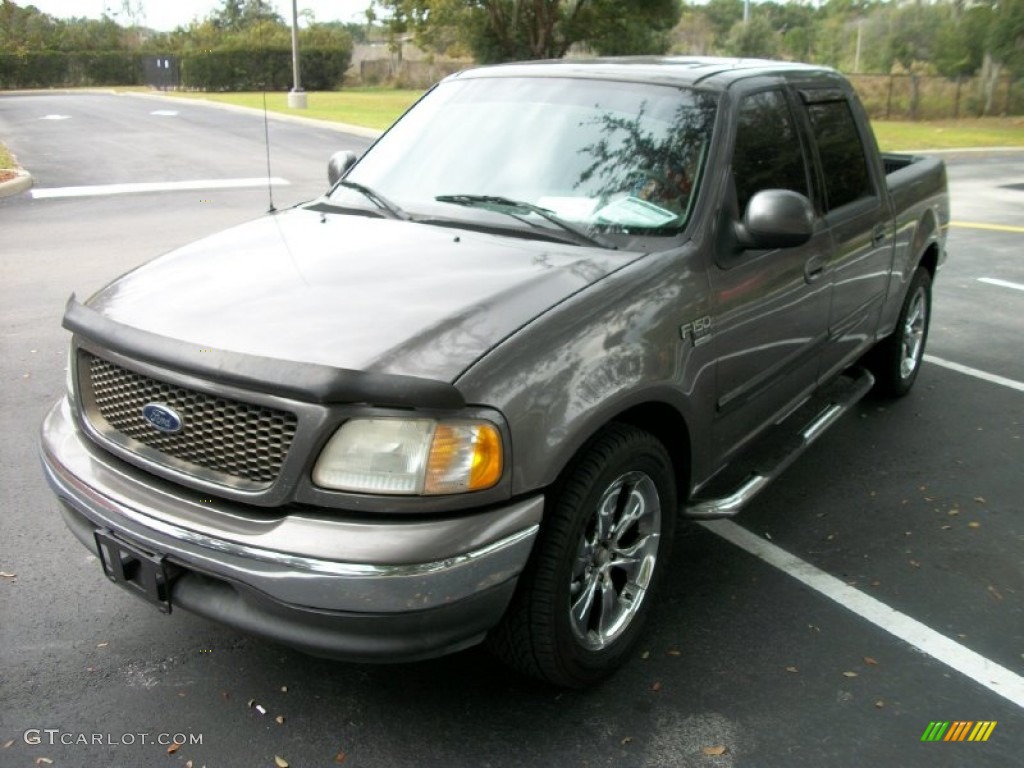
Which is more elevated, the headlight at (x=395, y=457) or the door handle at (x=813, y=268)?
the door handle at (x=813, y=268)

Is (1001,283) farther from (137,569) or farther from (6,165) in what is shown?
(6,165)

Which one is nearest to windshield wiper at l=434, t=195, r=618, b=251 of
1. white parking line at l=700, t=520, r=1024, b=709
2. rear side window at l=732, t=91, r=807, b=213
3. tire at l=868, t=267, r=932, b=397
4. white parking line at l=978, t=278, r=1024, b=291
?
rear side window at l=732, t=91, r=807, b=213

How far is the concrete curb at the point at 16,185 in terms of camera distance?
43.4 ft

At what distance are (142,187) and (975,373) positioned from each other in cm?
1181

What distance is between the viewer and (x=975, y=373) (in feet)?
21.1

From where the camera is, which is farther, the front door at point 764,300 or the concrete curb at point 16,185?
the concrete curb at point 16,185

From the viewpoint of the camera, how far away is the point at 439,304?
2766 mm

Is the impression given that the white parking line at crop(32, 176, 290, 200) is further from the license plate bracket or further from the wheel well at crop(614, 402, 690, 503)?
the license plate bracket

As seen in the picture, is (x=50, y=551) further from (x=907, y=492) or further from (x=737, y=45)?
(x=737, y=45)

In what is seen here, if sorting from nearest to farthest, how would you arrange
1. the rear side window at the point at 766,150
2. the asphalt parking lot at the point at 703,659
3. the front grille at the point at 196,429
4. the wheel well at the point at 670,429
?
1. the front grille at the point at 196,429
2. the asphalt parking lot at the point at 703,659
3. the wheel well at the point at 670,429
4. the rear side window at the point at 766,150

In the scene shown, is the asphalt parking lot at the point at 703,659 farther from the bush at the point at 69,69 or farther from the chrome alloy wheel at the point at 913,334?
the bush at the point at 69,69

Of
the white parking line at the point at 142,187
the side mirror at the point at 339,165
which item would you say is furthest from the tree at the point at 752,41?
the side mirror at the point at 339,165

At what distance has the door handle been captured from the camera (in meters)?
3.96

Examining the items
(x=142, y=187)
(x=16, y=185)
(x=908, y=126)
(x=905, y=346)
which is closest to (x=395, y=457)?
(x=905, y=346)
